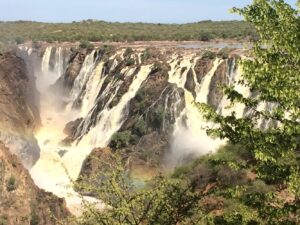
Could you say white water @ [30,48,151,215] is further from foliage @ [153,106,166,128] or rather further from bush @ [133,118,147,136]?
foliage @ [153,106,166,128]

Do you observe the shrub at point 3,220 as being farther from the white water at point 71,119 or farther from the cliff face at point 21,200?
the white water at point 71,119

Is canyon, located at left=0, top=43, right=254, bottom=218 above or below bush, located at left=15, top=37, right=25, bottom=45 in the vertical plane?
below

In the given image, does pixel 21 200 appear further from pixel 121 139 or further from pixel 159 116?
pixel 159 116

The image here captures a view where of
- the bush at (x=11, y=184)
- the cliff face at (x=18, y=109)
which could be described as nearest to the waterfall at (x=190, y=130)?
the cliff face at (x=18, y=109)

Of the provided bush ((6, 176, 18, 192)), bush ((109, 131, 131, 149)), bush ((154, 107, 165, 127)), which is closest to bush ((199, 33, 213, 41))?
bush ((154, 107, 165, 127))

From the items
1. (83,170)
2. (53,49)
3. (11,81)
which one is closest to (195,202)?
(83,170)

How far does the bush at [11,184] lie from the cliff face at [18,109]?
11642 mm

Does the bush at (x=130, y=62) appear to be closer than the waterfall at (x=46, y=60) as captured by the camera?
Yes

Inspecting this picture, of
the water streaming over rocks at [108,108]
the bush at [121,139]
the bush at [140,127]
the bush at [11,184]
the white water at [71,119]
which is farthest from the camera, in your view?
the bush at [140,127]

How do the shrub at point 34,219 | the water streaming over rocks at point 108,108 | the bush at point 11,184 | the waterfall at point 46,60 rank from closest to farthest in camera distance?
the shrub at point 34,219, the bush at point 11,184, the water streaming over rocks at point 108,108, the waterfall at point 46,60

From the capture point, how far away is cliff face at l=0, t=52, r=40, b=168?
3938cm

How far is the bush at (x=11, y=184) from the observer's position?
26.5m

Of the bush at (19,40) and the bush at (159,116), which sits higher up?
the bush at (19,40)

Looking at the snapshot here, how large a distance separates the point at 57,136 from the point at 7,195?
19217 millimetres
